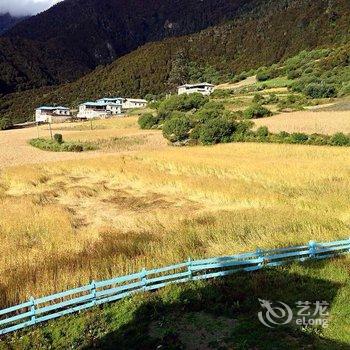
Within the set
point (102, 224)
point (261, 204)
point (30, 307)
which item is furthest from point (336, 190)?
point (30, 307)

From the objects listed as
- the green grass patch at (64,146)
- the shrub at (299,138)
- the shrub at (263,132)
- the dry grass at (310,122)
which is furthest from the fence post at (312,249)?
the green grass patch at (64,146)

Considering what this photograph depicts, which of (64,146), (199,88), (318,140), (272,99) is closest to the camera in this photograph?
(318,140)

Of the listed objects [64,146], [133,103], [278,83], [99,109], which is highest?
[64,146]

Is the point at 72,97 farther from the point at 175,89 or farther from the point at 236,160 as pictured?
the point at 236,160

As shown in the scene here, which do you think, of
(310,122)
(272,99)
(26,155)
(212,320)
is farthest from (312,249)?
(272,99)

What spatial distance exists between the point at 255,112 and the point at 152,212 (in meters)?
45.3

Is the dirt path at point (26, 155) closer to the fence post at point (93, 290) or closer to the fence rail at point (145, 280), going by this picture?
the fence rail at point (145, 280)

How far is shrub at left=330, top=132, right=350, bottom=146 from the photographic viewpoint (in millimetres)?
38594

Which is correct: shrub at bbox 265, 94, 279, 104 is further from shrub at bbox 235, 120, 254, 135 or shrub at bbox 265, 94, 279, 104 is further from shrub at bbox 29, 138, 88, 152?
shrub at bbox 29, 138, 88, 152

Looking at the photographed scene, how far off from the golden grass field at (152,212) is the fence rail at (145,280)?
0.74m

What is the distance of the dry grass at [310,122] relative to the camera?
46.2 metres

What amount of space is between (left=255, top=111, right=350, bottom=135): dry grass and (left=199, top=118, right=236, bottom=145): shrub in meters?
4.91

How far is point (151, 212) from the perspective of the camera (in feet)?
59.9

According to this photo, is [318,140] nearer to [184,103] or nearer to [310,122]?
Answer: [310,122]
